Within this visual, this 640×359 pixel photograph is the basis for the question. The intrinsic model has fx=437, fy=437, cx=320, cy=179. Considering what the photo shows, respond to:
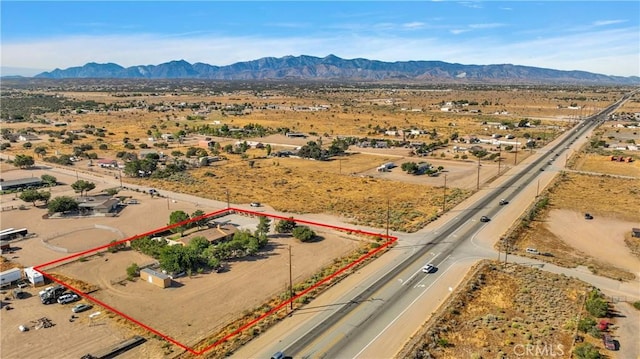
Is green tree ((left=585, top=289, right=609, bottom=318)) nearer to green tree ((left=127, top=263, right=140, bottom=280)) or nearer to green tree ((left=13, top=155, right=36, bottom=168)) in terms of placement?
green tree ((left=127, top=263, right=140, bottom=280))

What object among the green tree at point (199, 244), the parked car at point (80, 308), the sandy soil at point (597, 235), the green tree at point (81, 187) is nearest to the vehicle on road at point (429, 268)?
the sandy soil at point (597, 235)

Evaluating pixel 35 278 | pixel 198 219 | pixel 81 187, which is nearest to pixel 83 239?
pixel 35 278

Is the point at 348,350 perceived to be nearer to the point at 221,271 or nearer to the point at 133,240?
the point at 221,271

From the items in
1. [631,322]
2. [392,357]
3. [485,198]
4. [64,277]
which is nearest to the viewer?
[392,357]

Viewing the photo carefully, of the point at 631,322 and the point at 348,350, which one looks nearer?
the point at 348,350

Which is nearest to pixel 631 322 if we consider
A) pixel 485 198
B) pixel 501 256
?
pixel 501 256

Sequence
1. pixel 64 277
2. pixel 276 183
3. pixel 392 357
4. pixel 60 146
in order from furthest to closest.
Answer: pixel 60 146, pixel 276 183, pixel 64 277, pixel 392 357

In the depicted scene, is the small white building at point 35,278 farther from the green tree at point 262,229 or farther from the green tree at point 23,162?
the green tree at point 23,162

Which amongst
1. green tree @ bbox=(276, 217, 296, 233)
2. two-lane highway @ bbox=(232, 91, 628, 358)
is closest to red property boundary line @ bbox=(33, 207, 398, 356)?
two-lane highway @ bbox=(232, 91, 628, 358)
